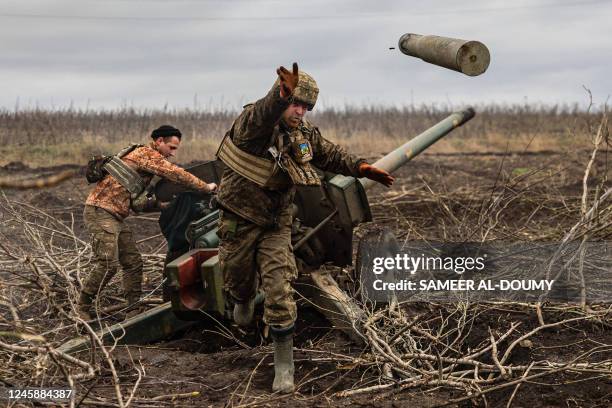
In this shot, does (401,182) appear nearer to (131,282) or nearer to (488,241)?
(488,241)

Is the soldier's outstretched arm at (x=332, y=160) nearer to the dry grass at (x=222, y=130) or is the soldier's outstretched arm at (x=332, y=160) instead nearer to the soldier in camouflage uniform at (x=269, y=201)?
the soldier in camouflage uniform at (x=269, y=201)

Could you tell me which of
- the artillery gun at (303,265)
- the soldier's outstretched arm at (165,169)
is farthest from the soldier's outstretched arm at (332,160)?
the soldier's outstretched arm at (165,169)

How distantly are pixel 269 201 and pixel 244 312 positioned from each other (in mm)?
929

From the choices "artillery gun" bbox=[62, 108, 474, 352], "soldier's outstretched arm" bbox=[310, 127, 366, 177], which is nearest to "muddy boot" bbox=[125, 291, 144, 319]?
"artillery gun" bbox=[62, 108, 474, 352]

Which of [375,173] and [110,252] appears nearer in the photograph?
[375,173]

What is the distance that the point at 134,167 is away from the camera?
7344 millimetres

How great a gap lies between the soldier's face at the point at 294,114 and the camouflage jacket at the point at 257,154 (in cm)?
8

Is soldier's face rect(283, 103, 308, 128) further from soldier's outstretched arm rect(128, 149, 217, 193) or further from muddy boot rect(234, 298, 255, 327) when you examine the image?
soldier's outstretched arm rect(128, 149, 217, 193)

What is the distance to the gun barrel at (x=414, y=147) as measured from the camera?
6875mm

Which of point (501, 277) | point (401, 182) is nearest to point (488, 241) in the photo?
point (501, 277)

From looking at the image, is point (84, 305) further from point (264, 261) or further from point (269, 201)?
point (269, 201)

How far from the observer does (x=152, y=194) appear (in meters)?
7.43

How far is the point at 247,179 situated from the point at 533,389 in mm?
2055

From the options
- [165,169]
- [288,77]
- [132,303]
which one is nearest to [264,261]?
[288,77]
